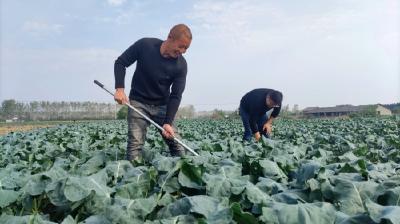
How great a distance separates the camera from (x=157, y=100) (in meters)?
5.66

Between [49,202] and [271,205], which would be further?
[49,202]

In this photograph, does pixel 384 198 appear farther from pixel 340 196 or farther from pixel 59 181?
pixel 59 181

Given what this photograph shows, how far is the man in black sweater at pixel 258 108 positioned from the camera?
7.30 m

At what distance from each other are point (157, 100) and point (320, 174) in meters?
2.99

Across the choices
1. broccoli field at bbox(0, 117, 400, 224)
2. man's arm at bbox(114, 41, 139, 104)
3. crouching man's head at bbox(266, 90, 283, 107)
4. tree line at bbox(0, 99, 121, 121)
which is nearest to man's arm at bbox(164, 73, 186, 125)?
man's arm at bbox(114, 41, 139, 104)

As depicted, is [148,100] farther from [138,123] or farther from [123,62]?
[123,62]

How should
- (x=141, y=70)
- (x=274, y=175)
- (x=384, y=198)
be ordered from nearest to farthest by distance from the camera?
1. (x=384, y=198)
2. (x=274, y=175)
3. (x=141, y=70)

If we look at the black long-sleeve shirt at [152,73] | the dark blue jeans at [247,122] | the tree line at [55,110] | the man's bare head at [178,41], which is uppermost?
the man's bare head at [178,41]

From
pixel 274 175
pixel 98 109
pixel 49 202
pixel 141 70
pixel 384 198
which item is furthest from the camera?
pixel 98 109

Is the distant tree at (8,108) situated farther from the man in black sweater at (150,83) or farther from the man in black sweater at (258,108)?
the man in black sweater at (150,83)

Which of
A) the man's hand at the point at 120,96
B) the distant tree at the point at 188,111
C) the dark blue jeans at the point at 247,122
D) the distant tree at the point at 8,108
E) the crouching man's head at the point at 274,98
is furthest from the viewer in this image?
the distant tree at the point at 188,111

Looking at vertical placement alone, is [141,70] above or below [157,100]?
above

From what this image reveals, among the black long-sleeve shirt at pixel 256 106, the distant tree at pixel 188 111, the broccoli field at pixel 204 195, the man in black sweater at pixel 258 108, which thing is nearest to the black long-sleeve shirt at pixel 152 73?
the broccoli field at pixel 204 195

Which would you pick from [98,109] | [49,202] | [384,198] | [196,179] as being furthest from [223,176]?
[98,109]
